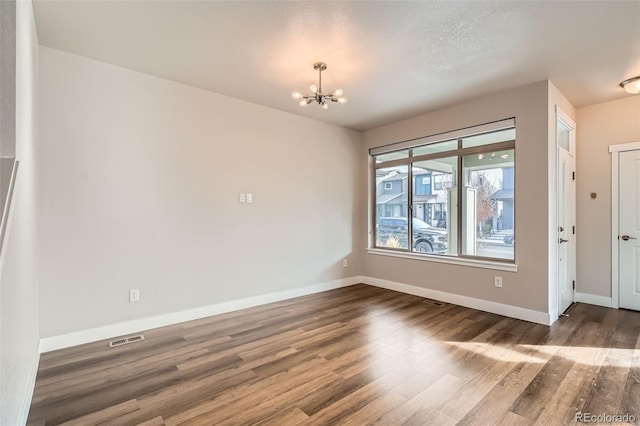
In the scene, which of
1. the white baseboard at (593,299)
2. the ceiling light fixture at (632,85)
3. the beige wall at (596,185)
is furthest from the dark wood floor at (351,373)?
the ceiling light fixture at (632,85)

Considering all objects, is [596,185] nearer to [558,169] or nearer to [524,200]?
[558,169]

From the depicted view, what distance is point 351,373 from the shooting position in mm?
2408

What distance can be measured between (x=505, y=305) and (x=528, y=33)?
9.79 feet

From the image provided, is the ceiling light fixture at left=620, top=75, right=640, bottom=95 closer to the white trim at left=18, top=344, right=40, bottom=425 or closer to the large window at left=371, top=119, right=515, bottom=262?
the large window at left=371, top=119, right=515, bottom=262

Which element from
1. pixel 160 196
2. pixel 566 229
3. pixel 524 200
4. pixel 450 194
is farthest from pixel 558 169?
pixel 160 196

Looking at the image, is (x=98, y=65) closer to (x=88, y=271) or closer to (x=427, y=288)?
(x=88, y=271)

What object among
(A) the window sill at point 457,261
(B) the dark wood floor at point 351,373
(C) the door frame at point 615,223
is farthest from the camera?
(C) the door frame at point 615,223

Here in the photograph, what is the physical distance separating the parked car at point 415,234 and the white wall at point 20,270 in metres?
4.58

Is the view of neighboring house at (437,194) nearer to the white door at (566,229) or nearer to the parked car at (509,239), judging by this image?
the parked car at (509,239)

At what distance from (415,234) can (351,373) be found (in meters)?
3.03

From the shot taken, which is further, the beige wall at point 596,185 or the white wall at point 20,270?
the beige wall at point 596,185

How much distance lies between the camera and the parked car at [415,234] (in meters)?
4.65

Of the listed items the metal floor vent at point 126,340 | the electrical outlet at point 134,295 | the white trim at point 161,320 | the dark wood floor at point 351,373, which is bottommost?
the dark wood floor at point 351,373

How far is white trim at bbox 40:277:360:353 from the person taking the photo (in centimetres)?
287
